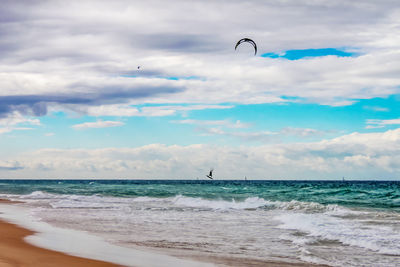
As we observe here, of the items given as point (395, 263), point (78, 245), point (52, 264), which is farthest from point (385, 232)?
point (52, 264)

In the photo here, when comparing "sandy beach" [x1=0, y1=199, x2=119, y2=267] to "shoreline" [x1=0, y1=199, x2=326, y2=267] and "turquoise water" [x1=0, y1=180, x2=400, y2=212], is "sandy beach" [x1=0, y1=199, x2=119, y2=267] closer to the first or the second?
"shoreline" [x1=0, y1=199, x2=326, y2=267]

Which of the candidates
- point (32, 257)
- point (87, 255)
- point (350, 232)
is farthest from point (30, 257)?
point (350, 232)

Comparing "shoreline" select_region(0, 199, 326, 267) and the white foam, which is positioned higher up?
the white foam

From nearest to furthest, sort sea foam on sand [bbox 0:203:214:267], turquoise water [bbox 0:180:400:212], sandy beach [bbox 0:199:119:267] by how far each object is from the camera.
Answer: sandy beach [bbox 0:199:119:267] → sea foam on sand [bbox 0:203:214:267] → turquoise water [bbox 0:180:400:212]

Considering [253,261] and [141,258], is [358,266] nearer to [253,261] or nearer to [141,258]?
[253,261]

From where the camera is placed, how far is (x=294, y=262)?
1110cm

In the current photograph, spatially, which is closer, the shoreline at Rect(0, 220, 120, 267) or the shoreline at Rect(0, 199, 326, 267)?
the shoreline at Rect(0, 220, 120, 267)

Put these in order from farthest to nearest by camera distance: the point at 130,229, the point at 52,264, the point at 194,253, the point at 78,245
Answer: the point at 130,229 → the point at 78,245 → the point at 194,253 → the point at 52,264

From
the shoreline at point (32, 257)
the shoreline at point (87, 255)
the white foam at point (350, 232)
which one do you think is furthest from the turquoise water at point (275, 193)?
the shoreline at point (32, 257)

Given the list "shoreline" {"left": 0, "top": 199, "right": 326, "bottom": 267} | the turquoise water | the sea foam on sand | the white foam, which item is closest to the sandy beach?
"shoreline" {"left": 0, "top": 199, "right": 326, "bottom": 267}

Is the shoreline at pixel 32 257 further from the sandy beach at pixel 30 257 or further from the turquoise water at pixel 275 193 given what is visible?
the turquoise water at pixel 275 193

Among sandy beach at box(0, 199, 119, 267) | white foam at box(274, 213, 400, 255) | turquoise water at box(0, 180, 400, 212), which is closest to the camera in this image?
sandy beach at box(0, 199, 119, 267)

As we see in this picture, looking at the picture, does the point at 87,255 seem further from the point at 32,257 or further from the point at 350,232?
the point at 350,232

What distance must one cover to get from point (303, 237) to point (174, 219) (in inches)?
292
